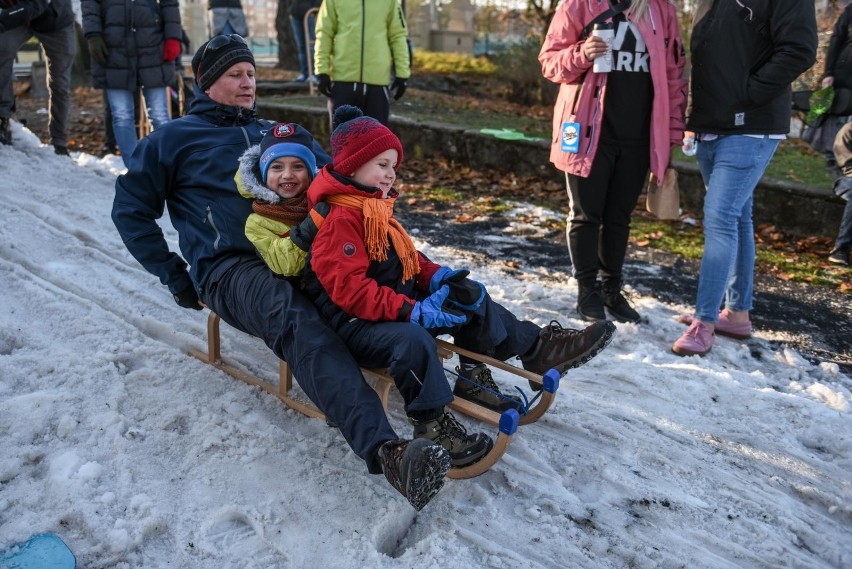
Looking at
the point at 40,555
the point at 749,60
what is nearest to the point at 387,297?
the point at 40,555

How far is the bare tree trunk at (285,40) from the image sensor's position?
16297mm

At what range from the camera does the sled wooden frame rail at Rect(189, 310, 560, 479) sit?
274 centimetres

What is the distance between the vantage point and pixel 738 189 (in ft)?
13.8

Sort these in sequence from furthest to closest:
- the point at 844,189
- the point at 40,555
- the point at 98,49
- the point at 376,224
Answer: the point at 98,49, the point at 844,189, the point at 376,224, the point at 40,555

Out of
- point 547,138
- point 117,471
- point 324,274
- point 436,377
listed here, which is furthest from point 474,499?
point 547,138

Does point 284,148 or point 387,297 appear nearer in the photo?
point 387,297

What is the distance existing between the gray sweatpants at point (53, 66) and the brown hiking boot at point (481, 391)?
5489 mm

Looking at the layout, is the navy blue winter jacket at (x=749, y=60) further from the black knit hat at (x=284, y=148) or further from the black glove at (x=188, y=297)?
the black glove at (x=188, y=297)

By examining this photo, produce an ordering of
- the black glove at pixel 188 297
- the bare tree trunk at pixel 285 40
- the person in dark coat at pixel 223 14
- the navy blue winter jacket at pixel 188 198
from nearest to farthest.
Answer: the navy blue winter jacket at pixel 188 198 < the black glove at pixel 188 297 < the person in dark coat at pixel 223 14 < the bare tree trunk at pixel 285 40

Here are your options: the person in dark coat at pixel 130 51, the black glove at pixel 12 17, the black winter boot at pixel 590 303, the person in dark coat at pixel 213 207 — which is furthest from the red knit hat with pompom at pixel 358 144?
the black glove at pixel 12 17

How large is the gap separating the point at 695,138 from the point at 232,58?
2678mm

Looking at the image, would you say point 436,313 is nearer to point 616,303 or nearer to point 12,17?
point 616,303

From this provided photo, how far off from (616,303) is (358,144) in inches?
99.0

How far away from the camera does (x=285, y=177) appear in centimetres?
321
